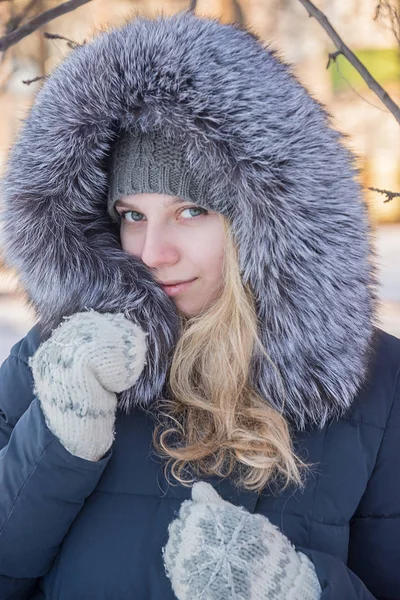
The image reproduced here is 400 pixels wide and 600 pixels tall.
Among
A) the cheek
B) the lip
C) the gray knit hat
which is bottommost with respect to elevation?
the lip

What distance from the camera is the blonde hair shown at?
45.5 inches

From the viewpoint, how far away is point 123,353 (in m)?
1.08

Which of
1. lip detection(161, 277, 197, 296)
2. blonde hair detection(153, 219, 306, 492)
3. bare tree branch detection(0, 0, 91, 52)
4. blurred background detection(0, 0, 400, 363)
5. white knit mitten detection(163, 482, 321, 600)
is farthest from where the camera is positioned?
blurred background detection(0, 0, 400, 363)

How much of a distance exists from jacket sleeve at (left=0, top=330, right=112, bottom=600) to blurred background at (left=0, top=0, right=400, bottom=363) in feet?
2.41

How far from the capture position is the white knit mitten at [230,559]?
0.91m

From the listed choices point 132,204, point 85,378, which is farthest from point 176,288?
point 85,378

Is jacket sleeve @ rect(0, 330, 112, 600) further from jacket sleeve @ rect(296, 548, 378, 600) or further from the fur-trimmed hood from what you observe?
jacket sleeve @ rect(296, 548, 378, 600)

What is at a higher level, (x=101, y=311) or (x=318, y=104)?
(x=318, y=104)

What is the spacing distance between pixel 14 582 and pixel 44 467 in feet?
0.71

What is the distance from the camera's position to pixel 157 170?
3.94 feet

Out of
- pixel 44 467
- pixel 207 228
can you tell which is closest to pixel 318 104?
pixel 207 228

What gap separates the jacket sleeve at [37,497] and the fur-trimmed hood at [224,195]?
0.64ft

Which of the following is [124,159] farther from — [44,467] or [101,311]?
[44,467]

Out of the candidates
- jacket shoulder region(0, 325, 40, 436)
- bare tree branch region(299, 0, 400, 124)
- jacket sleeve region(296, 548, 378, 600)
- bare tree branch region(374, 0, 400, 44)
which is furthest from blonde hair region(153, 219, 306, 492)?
bare tree branch region(374, 0, 400, 44)
